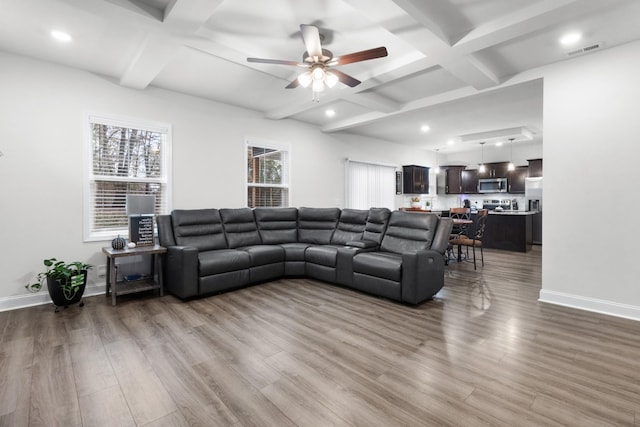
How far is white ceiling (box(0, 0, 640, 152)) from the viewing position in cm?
246

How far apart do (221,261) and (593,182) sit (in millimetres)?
4400

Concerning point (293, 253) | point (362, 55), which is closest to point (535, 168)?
point (293, 253)

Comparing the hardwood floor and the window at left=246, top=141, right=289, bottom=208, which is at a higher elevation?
the window at left=246, top=141, right=289, bottom=208

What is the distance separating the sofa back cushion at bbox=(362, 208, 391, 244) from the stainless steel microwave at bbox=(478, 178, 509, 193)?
573cm

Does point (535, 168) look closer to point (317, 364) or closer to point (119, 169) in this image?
point (317, 364)

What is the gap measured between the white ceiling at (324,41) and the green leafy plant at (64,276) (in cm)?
236

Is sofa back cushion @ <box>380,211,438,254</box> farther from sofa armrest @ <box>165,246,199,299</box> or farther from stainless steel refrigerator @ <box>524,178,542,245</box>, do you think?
stainless steel refrigerator @ <box>524,178,542,245</box>

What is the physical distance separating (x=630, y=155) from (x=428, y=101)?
8.12ft

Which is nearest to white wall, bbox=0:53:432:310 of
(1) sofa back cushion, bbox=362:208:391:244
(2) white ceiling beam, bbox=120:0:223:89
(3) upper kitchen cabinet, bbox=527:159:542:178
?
(2) white ceiling beam, bbox=120:0:223:89

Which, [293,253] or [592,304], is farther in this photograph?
[293,253]

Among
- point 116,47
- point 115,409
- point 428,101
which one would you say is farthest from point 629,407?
point 116,47

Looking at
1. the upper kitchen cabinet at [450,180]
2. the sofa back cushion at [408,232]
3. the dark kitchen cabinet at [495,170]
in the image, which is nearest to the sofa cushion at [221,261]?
the sofa back cushion at [408,232]

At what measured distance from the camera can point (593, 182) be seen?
3.27 meters

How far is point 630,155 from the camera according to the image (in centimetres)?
308
